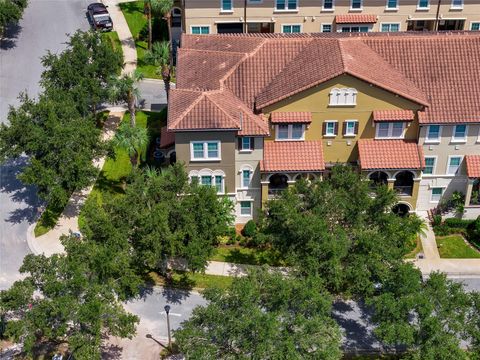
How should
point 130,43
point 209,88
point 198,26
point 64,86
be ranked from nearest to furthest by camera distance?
point 209,88 → point 64,86 → point 198,26 → point 130,43

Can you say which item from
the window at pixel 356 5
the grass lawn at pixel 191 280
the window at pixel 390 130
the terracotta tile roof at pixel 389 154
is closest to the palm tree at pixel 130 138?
the grass lawn at pixel 191 280

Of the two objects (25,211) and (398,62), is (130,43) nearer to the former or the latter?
(25,211)

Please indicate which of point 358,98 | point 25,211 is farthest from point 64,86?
point 358,98

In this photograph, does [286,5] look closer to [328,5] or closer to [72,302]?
[328,5]

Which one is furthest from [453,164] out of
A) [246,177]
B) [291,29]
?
[291,29]

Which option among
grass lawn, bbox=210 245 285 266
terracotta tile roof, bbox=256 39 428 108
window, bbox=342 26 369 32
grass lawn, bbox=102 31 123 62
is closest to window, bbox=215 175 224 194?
grass lawn, bbox=210 245 285 266

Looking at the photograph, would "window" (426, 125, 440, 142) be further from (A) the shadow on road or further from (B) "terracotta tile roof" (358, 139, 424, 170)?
(A) the shadow on road
